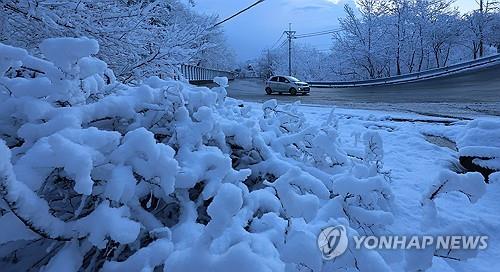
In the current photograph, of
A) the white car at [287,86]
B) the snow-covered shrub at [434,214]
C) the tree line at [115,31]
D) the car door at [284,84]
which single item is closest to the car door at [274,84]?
the white car at [287,86]

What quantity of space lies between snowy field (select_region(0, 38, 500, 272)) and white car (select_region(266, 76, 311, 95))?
2067 centimetres

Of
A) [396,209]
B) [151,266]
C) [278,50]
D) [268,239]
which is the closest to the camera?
[151,266]

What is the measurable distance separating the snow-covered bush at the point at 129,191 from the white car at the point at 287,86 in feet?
69.1

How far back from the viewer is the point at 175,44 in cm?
378

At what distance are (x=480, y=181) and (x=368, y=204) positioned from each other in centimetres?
75

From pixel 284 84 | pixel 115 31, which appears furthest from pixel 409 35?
pixel 115 31

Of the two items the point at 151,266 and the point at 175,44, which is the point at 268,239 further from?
the point at 175,44

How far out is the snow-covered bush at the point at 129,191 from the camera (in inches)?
51.8

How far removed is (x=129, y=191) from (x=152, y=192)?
0.25 meters

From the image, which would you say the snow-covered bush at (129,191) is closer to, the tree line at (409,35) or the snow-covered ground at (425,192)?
the snow-covered ground at (425,192)

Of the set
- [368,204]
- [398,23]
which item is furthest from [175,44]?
[398,23]

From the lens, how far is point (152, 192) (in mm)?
1781

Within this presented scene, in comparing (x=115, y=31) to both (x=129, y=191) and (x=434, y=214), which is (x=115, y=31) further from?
(x=434, y=214)

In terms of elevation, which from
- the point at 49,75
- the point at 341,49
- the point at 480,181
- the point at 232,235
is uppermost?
the point at 341,49
